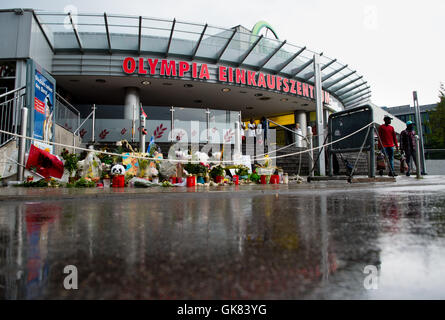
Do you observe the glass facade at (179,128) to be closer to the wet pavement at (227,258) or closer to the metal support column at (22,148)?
the metal support column at (22,148)

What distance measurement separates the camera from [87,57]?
15.5m

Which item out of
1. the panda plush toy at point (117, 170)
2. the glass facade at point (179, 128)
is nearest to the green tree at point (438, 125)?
the glass facade at point (179, 128)

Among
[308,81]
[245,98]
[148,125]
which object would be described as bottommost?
[148,125]

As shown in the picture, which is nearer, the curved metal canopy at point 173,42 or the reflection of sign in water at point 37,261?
the reflection of sign in water at point 37,261

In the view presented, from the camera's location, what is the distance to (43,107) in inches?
305

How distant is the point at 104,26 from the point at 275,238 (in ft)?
54.2

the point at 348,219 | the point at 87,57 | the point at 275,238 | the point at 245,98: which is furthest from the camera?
the point at 245,98

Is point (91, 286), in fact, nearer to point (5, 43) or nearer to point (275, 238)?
point (275, 238)

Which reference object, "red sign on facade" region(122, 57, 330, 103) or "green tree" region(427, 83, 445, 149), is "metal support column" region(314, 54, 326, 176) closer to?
"red sign on facade" region(122, 57, 330, 103)

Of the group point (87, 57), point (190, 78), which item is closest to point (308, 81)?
point (190, 78)

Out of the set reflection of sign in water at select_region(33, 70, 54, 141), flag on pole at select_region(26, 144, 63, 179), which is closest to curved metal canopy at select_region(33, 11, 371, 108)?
reflection of sign in water at select_region(33, 70, 54, 141)

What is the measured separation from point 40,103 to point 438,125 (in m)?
38.6

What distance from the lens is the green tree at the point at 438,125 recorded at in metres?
30.7

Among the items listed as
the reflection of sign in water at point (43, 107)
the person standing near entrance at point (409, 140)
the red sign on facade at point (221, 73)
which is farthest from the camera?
the red sign on facade at point (221, 73)
